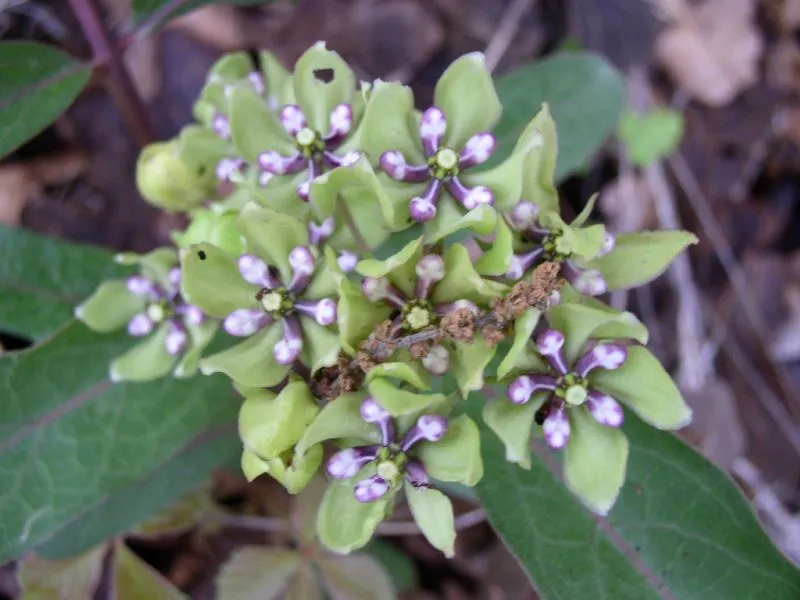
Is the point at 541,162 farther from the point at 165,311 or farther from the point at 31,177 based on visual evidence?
the point at 31,177

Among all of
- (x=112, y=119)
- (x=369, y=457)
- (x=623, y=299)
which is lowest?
(x=623, y=299)

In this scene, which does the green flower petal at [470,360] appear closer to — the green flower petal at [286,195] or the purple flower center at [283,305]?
the purple flower center at [283,305]

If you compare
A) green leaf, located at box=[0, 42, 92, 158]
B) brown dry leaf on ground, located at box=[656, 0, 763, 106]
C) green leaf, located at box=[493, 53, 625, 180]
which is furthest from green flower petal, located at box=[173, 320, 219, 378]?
brown dry leaf on ground, located at box=[656, 0, 763, 106]

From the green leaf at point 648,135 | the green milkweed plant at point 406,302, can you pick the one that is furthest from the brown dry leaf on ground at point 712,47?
the green milkweed plant at point 406,302

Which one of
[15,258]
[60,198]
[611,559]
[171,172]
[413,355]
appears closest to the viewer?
[413,355]

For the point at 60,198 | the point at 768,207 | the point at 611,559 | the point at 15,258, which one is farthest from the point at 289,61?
the point at 611,559

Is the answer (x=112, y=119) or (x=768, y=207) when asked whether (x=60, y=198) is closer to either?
(x=112, y=119)
